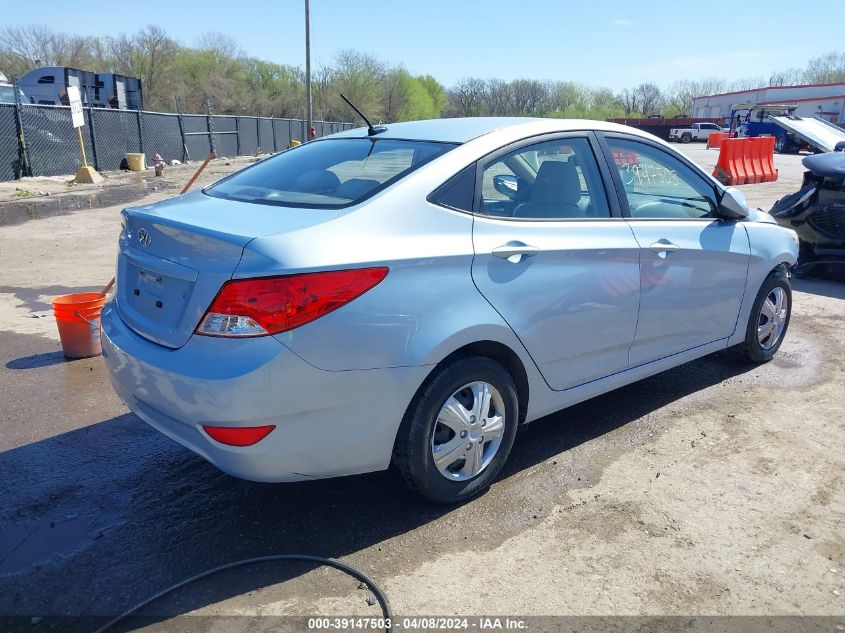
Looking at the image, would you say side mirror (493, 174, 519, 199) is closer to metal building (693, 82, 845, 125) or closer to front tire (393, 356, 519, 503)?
front tire (393, 356, 519, 503)

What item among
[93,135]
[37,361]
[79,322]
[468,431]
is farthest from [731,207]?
[93,135]

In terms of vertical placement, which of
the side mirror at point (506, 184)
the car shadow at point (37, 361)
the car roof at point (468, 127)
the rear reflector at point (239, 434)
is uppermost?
the car roof at point (468, 127)

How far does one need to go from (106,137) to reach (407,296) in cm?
2331

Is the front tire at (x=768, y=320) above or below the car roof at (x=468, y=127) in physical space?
below

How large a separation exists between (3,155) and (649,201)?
19.3 m

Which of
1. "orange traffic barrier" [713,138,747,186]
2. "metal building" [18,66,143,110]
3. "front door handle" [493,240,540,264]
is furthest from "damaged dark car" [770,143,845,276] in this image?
"metal building" [18,66,143,110]

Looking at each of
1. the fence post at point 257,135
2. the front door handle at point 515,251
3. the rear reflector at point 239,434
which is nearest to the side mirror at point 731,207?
the front door handle at point 515,251

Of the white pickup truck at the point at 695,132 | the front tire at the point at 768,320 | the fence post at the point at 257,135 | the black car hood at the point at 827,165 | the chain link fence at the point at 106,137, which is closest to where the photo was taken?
the front tire at the point at 768,320

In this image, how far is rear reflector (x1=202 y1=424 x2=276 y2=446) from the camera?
2.59 meters

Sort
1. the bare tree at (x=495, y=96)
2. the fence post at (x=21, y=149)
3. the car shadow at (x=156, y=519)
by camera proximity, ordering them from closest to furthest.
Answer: the car shadow at (x=156, y=519) → the fence post at (x=21, y=149) → the bare tree at (x=495, y=96)

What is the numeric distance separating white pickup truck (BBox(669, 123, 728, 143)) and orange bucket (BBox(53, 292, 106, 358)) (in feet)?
210

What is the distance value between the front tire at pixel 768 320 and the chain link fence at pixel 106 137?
1928 cm

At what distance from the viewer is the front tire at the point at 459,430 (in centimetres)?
294

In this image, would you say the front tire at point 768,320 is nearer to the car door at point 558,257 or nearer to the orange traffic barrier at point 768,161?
the car door at point 558,257
